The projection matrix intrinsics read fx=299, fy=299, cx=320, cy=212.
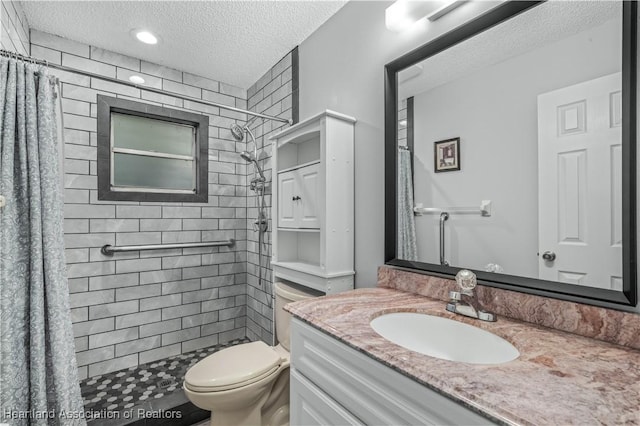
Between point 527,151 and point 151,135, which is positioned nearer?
point 527,151

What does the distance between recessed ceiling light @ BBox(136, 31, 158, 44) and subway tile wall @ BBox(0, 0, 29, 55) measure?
60 centimetres

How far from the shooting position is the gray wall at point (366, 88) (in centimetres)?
152

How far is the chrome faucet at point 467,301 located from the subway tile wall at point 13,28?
7.62ft

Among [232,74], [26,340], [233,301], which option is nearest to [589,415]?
[26,340]

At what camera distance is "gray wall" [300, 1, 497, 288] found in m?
1.52

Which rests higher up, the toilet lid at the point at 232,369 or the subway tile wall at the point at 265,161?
the subway tile wall at the point at 265,161

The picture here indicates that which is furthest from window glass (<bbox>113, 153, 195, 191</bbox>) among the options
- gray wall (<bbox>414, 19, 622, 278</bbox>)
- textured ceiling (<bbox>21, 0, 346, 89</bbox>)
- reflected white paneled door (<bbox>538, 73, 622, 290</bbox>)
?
reflected white paneled door (<bbox>538, 73, 622, 290</bbox>)

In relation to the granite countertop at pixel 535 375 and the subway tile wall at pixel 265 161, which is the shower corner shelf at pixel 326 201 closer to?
the subway tile wall at pixel 265 161

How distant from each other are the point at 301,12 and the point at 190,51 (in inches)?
37.7

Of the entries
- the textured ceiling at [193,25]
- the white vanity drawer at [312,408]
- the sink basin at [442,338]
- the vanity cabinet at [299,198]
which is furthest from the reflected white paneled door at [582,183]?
the textured ceiling at [193,25]

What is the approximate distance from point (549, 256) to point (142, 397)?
230 cm

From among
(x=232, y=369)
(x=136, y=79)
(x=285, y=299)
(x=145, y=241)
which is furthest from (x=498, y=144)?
(x=136, y=79)

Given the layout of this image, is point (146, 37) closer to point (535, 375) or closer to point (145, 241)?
point (145, 241)

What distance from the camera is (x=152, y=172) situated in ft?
8.16
